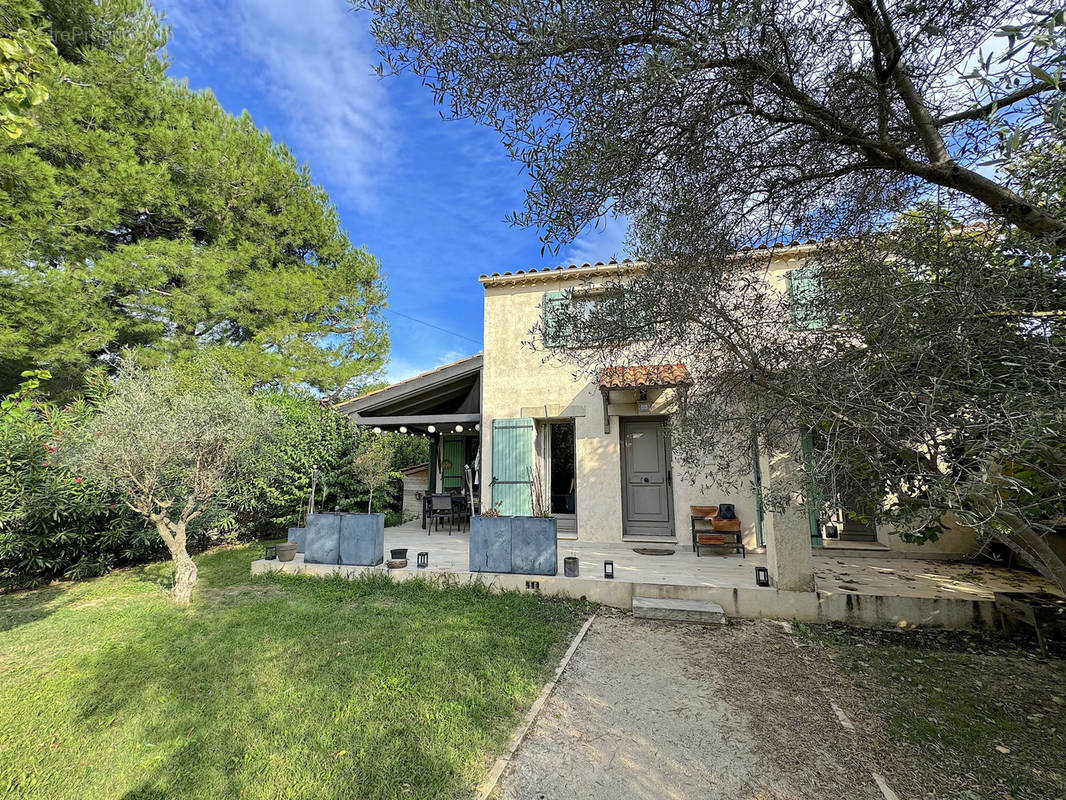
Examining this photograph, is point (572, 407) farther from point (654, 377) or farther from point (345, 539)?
point (345, 539)

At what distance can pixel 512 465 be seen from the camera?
9.49 meters

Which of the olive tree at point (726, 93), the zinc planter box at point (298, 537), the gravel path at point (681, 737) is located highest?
the olive tree at point (726, 93)

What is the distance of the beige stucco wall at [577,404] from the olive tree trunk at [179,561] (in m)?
5.27

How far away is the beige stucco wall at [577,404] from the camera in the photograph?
8375 mm

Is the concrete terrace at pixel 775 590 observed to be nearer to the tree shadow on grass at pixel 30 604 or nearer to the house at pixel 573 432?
the house at pixel 573 432

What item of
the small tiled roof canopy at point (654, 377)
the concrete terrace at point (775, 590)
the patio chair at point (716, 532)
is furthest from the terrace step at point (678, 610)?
the small tiled roof canopy at point (654, 377)

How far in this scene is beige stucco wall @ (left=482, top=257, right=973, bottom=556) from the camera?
8375 millimetres

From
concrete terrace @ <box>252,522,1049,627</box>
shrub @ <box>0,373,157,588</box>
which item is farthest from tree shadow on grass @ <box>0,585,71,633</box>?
concrete terrace @ <box>252,522,1049,627</box>

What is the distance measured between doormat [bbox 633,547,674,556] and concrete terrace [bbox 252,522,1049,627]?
15cm

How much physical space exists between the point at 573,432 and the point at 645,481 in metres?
1.91

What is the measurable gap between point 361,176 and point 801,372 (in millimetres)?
14788

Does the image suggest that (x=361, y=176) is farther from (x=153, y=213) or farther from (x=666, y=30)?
(x=666, y=30)

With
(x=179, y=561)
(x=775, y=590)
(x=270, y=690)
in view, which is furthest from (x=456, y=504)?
(x=775, y=590)

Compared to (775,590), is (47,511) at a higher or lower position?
higher
